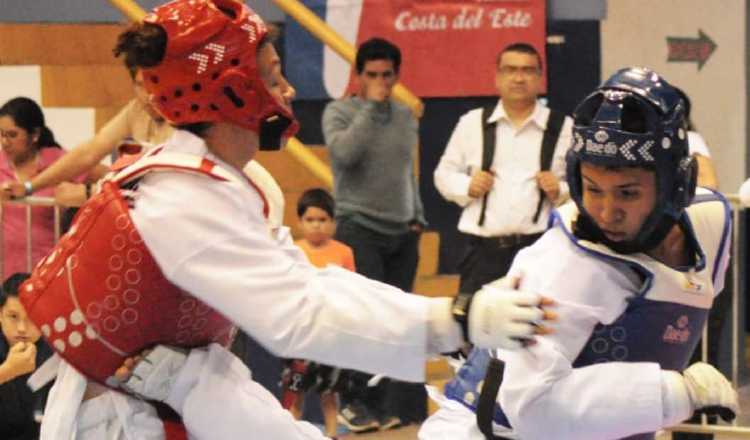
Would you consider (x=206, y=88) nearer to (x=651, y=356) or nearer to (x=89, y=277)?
(x=89, y=277)

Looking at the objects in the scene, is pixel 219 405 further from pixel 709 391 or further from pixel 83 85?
pixel 83 85

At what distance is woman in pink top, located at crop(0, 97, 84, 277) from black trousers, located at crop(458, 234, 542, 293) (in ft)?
6.63

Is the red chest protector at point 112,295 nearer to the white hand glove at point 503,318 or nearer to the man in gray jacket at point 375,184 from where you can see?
the white hand glove at point 503,318

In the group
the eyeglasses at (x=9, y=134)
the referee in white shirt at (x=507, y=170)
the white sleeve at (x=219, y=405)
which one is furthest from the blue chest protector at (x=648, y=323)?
the eyeglasses at (x=9, y=134)

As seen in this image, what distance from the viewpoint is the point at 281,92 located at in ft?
13.1

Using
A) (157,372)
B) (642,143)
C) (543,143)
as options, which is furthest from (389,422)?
(157,372)

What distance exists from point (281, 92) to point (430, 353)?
0.83 metres

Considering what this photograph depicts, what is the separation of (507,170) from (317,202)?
3.07 ft

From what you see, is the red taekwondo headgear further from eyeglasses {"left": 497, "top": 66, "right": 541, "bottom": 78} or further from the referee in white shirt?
eyeglasses {"left": 497, "top": 66, "right": 541, "bottom": 78}

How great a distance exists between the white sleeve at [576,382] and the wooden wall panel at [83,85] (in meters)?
7.00

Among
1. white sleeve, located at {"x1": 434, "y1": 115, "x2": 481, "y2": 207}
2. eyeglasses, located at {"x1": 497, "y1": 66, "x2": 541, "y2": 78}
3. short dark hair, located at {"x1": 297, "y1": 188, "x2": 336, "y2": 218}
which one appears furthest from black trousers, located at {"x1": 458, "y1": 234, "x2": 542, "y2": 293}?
eyeglasses, located at {"x1": 497, "y1": 66, "x2": 541, "y2": 78}

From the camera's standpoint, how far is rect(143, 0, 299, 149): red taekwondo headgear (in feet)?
12.4

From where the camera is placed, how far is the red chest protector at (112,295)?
12.1ft

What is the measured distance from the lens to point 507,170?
323 inches
